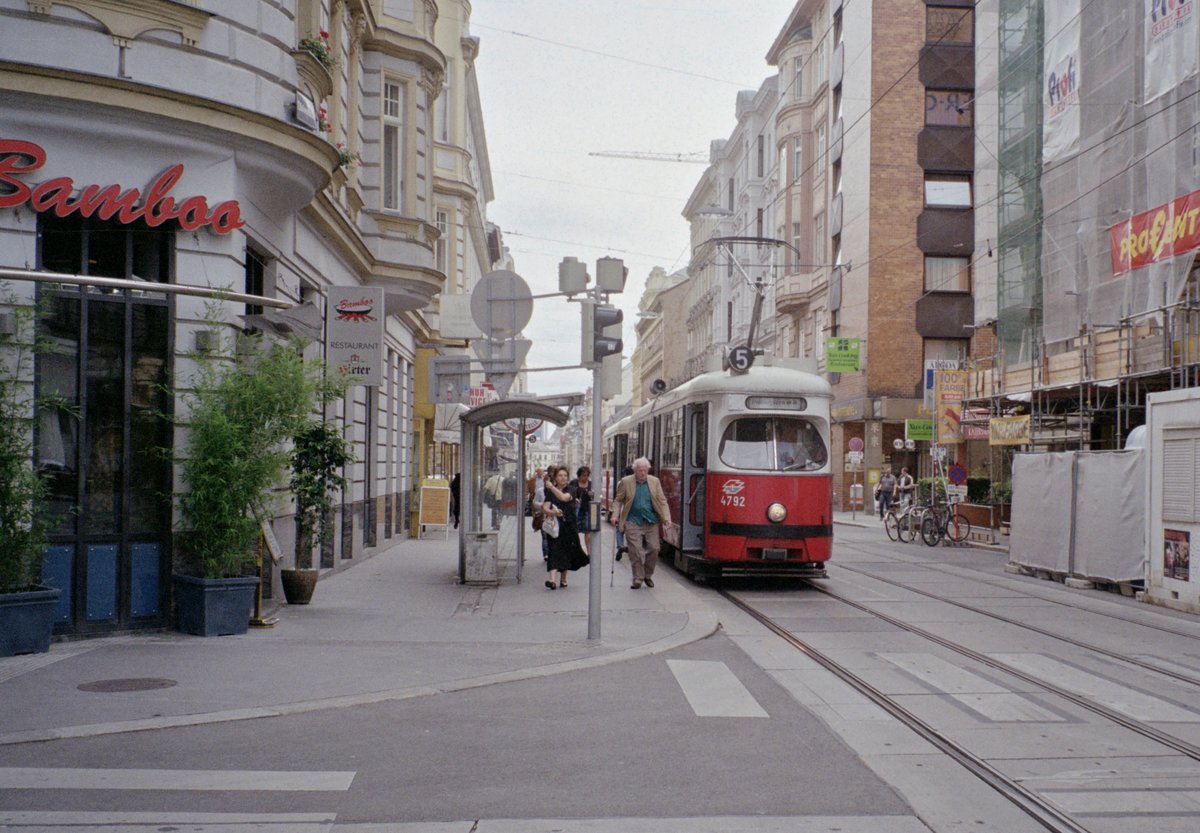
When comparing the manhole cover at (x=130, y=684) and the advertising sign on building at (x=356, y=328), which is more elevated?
the advertising sign on building at (x=356, y=328)

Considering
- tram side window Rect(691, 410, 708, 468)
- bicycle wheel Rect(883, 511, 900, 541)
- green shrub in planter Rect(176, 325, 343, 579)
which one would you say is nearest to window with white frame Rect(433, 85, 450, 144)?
bicycle wheel Rect(883, 511, 900, 541)

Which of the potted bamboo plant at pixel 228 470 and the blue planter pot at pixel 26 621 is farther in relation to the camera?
the potted bamboo plant at pixel 228 470

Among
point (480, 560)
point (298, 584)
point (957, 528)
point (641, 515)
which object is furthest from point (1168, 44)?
point (298, 584)

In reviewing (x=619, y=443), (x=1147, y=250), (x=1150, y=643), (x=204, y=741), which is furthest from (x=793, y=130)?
(x=204, y=741)

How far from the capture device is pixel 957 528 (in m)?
28.0

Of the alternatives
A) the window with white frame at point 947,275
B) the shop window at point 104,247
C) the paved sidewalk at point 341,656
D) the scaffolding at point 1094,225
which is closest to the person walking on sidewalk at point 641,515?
the paved sidewalk at point 341,656

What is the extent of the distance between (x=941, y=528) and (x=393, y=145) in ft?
49.9

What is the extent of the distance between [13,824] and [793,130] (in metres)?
51.6

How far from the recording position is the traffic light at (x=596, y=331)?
37.7 feet

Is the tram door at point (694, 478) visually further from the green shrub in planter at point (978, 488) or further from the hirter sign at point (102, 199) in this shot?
the green shrub in planter at point (978, 488)

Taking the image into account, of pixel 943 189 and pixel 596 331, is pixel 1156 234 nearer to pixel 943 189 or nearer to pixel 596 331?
pixel 596 331

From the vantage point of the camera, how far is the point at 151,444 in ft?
37.7

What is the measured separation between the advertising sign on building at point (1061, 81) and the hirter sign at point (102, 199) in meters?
21.2

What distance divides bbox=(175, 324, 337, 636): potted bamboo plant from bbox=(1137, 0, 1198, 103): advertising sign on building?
17914mm
